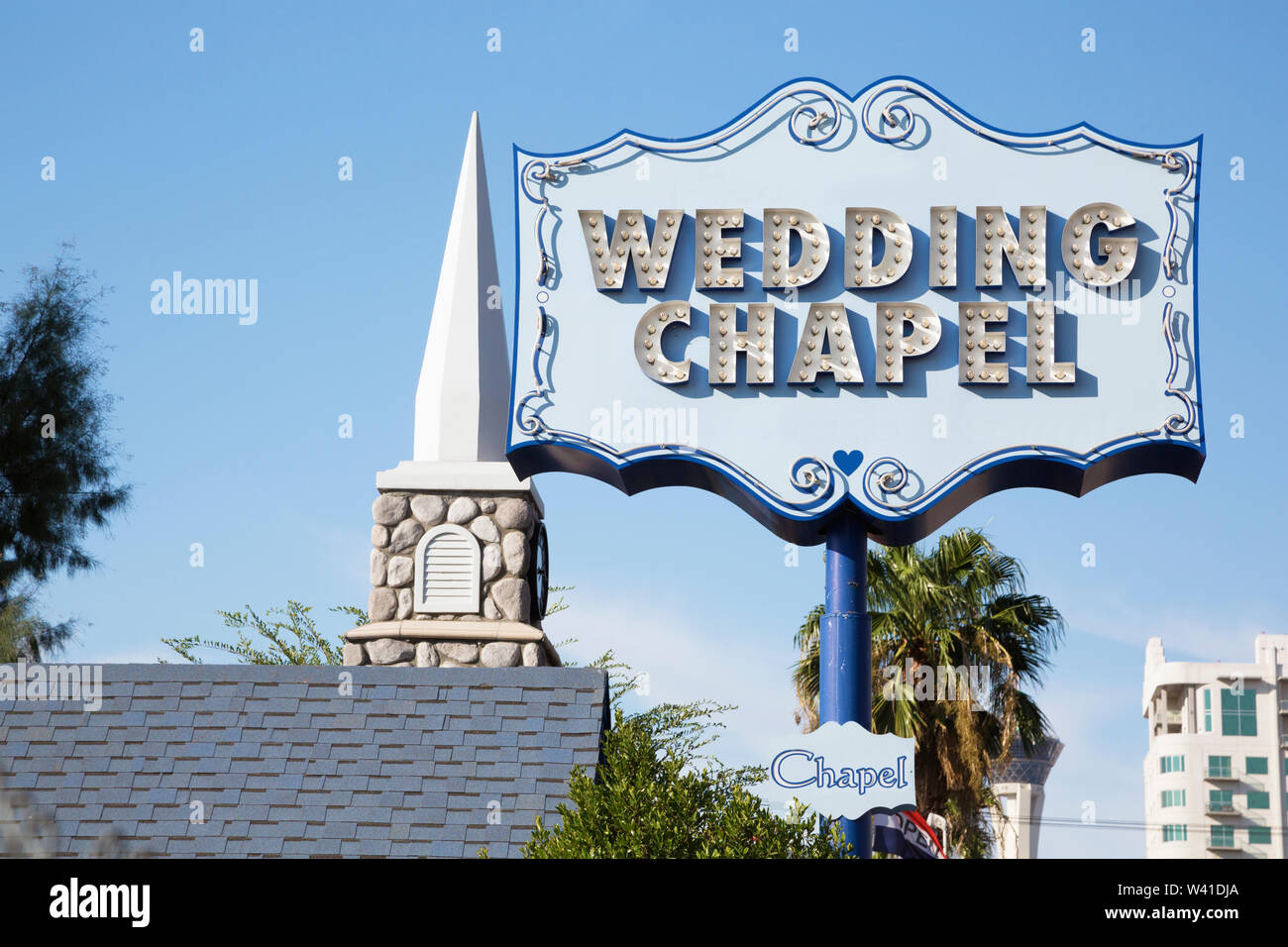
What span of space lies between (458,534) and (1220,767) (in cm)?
10179

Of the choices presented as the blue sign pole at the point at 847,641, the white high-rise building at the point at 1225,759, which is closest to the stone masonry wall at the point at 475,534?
the blue sign pole at the point at 847,641

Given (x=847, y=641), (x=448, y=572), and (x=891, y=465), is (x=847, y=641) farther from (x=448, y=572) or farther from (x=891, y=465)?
(x=448, y=572)

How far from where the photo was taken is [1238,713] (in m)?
105

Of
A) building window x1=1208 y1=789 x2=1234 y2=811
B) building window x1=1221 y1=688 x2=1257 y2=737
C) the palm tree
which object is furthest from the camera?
building window x1=1221 y1=688 x2=1257 y2=737

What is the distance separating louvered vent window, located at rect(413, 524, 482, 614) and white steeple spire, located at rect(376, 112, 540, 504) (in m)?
0.58

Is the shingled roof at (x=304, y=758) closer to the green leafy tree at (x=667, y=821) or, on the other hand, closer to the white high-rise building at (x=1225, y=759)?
the green leafy tree at (x=667, y=821)

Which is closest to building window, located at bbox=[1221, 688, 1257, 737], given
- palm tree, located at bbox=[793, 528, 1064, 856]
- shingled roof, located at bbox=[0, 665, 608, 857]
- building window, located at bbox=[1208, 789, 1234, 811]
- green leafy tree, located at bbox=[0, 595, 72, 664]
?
building window, located at bbox=[1208, 789, 1234, 811]

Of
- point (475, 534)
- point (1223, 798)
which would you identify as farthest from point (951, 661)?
point (1223, 798)

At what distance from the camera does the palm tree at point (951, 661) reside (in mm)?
21719

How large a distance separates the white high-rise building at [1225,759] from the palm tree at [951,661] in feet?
282

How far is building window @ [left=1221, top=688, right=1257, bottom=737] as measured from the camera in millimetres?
104250

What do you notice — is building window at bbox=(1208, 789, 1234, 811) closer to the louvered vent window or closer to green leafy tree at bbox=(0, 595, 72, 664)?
green leafy tree at bbox=(0, 595, 72, 664)
